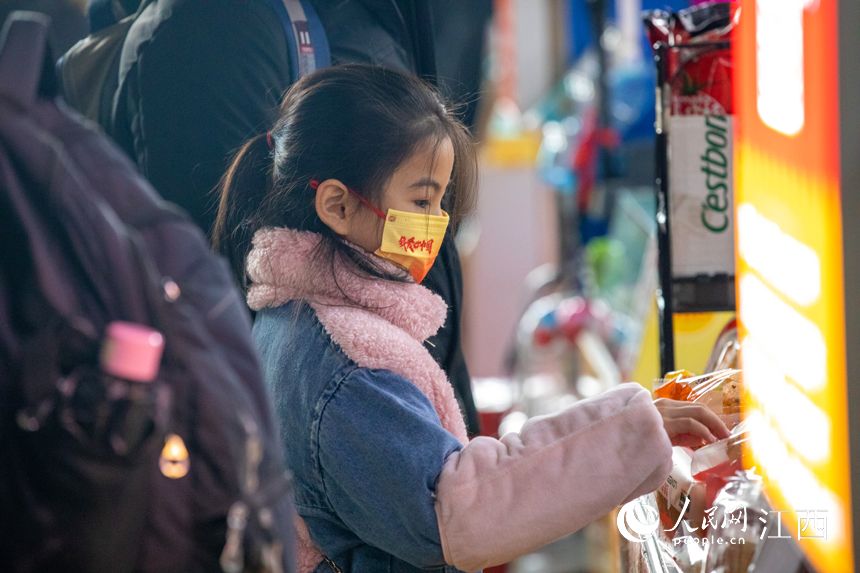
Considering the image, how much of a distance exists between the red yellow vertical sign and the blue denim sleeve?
366 mm

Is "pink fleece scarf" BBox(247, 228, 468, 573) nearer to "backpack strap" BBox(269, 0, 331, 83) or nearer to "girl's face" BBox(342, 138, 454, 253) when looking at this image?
Answer: "girl's face" BBox(342, 138, 454, 253)

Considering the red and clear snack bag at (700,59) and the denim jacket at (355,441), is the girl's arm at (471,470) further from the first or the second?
the red and clear snack bag at (700,59)

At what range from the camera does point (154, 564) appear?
33.5 inches

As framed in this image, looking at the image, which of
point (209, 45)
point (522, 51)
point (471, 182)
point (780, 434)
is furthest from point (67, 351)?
point (522, 51)

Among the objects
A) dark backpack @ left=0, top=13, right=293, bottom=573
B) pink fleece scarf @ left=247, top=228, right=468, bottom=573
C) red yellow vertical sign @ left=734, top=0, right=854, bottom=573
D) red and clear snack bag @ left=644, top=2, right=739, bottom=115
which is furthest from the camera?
red and clear snack bag @ left=644, top=2, right=739, bottom=115

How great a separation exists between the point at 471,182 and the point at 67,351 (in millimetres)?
577

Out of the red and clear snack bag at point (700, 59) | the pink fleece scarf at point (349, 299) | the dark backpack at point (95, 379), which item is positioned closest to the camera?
the dark backpack at point (95, 379)

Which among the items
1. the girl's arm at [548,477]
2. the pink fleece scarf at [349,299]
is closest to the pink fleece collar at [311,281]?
the pink fleece scarf at [349,299]

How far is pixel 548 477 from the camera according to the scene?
1.05 meters

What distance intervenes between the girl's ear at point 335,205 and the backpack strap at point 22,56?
343mm

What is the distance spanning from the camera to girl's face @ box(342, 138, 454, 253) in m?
1.14

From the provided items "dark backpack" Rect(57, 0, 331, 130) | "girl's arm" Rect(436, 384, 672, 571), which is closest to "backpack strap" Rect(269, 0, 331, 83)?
"dark backpack" Rect(57, 0, 331, 130)

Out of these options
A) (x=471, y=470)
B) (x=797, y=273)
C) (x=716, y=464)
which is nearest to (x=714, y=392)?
(x=716, y=464)

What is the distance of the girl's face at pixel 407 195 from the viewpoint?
114cm
